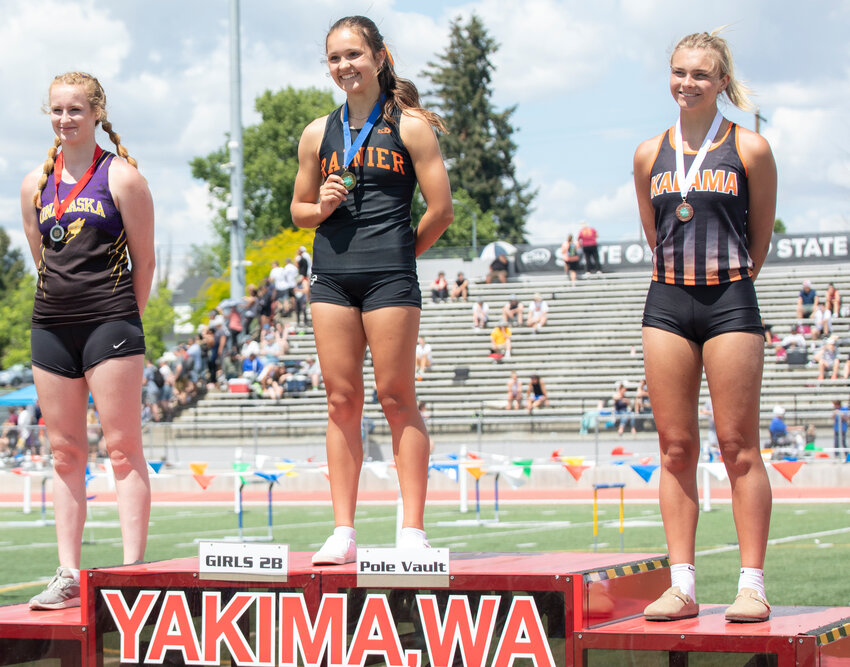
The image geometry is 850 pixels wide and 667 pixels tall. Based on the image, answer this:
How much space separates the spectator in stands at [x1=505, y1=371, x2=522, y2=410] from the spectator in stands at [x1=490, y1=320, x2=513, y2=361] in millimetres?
2810

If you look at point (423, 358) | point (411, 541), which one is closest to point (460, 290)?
point (423, 358)

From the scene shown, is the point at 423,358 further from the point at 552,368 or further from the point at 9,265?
the point at 9,265

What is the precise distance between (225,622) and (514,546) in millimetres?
7161

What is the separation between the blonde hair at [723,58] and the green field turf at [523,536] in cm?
406

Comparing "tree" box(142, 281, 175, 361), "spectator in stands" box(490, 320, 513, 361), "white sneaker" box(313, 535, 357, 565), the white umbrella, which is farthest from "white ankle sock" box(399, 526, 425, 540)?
"tree" box(142, 281, 175, 361)

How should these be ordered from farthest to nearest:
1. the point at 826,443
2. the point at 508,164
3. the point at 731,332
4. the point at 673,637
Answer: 1. the point at 508,164
2. the point at 826,443
3. the point at 731,332
4. the point at 673,637

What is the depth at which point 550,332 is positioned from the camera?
97.0ft

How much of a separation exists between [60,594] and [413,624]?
1574mm

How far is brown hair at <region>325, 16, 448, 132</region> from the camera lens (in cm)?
488

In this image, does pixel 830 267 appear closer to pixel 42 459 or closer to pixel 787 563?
pixel 42 459

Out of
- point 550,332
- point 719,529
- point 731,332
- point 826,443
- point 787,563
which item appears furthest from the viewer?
point 550,332

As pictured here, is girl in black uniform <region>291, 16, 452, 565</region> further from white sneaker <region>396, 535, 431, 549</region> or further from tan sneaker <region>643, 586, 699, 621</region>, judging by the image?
tan sneaker <region>643, 586, 699, 621</region>

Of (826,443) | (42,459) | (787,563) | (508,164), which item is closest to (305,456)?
(42,459)

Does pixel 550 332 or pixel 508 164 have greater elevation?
pixel 508 164
